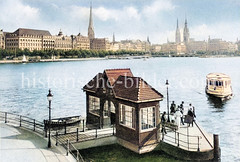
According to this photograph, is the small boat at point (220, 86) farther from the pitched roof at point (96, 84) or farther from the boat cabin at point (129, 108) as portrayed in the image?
the pitched roof at point (96, 84)

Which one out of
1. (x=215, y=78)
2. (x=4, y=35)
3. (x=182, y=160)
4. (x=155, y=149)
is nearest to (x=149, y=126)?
(x=155, y=149)

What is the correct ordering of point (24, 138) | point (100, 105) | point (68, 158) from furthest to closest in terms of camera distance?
point (100, 105), point (24, 138), point (68, 158)

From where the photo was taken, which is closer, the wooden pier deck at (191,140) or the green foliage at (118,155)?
the wooden pier deck at (191,140)

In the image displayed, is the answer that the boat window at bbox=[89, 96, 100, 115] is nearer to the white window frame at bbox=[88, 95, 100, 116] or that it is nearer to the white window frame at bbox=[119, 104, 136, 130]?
the white window frame at bbox=[88, 95, 100, 116]

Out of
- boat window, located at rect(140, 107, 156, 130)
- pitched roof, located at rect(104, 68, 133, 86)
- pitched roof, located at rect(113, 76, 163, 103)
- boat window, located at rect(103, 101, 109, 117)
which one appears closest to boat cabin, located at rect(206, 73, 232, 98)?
pitched roof, located at rect(104, 68, 133, 86)

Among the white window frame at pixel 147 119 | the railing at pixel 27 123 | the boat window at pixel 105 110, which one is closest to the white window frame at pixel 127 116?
the white window frame at pixel 147 119

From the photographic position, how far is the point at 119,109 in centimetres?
1805

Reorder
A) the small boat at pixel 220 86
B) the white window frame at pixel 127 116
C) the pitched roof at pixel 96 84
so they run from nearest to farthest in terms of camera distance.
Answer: the white window frame at pixel 127 116 < the pitched roof at pixel 96 84 < the small boat at pixel 220 86

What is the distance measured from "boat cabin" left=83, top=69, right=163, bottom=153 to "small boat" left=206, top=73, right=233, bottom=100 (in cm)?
3052

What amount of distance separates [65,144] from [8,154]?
339 centimetres

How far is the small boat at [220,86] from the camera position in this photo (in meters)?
46.1

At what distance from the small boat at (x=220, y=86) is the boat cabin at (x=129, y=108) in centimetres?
3052

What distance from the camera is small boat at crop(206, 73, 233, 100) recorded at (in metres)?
46.1

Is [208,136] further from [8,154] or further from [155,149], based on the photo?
[8,154]
